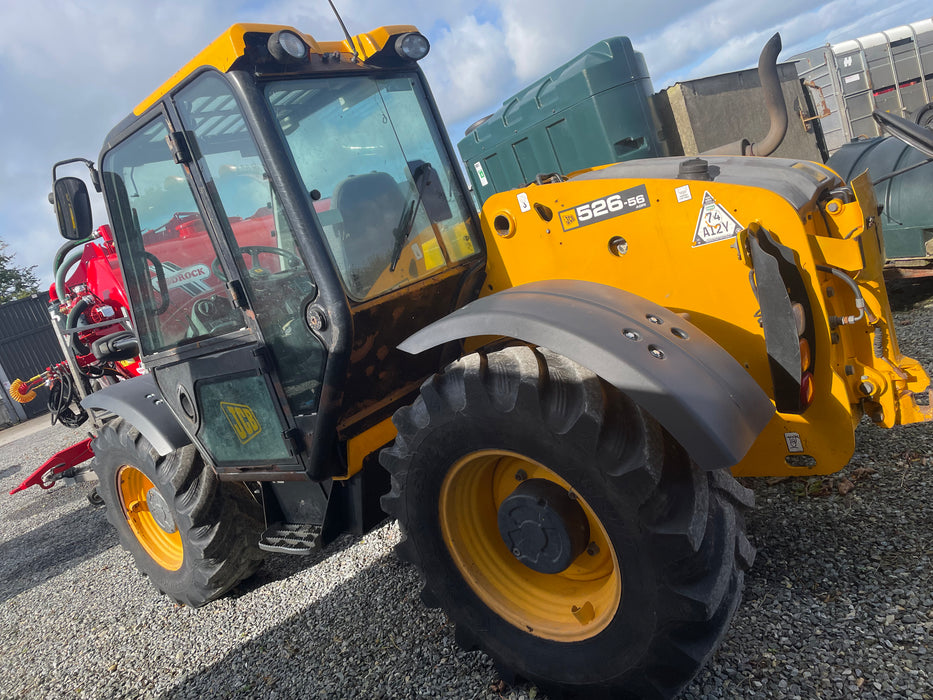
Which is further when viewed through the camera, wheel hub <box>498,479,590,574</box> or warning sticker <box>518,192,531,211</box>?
warning sticker <box>518,192,531,211</box>

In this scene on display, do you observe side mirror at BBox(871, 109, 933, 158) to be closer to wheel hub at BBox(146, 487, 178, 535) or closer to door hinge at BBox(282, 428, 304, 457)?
door hinge at BBox(282, 428, 304, 457)

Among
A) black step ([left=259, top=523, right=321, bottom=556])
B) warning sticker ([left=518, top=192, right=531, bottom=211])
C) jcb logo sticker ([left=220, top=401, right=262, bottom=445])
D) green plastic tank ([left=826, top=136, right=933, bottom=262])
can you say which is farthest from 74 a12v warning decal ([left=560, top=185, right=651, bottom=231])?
green plastic tank ([left=826, top=136, right=933, bottom=262])

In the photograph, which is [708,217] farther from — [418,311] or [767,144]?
[418,311]

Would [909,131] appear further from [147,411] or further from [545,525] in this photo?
[147,411]

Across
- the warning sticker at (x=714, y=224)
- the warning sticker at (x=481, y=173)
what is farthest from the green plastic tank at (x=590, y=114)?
the warning sticker at (x=714, y=224)

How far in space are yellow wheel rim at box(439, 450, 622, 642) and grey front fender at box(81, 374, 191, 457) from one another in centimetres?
183

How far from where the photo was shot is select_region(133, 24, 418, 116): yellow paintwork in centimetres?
235

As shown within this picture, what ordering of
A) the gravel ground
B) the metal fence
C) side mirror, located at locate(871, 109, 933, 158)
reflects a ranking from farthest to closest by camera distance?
the metal fence, side mirror, located at locate(871, 109, 933, 158), the gravel ground

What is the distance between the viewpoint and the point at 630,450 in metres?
1.85

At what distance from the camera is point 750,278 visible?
6.88 ft

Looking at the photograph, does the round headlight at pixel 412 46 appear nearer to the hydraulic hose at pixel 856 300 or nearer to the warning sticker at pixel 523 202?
the warning sticker at pixel 523 202

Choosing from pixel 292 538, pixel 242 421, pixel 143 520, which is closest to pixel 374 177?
pixel 242 421

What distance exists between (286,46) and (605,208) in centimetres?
132

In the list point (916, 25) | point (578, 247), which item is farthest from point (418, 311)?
point (916, 25)
